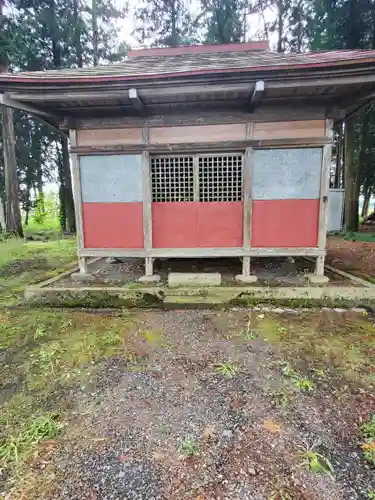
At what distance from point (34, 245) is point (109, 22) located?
39.0ft

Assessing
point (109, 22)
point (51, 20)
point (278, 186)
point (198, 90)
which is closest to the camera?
point (198, 90)

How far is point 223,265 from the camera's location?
19.4 ft

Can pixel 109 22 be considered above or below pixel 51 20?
above

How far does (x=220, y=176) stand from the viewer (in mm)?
4840

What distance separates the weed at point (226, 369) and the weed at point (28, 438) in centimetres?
136

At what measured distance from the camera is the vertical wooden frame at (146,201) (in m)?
4.72

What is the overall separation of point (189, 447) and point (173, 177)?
3.98 meters

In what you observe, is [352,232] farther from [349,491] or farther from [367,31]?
[349,491]

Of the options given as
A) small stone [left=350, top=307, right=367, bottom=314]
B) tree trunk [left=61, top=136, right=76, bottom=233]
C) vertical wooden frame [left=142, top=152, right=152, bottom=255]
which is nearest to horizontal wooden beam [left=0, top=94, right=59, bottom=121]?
vertical wooden frame [left=142, top=152, right=152, bottom=255]

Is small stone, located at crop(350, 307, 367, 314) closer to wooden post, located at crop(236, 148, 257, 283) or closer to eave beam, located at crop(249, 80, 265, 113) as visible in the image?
wooden post, located at crop(236, 148, 257, 283)

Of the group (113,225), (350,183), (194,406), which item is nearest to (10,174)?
(113,225)

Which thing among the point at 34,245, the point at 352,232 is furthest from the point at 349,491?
the point at 352,232

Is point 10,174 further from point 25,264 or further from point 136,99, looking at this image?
point 136,99

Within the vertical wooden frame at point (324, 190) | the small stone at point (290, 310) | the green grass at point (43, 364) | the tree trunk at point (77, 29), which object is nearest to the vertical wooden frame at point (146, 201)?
the green grass at point (43, 364)
